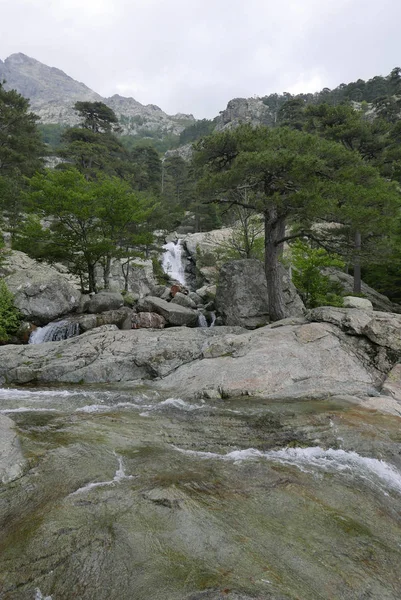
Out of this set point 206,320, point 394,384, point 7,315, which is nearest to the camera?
point 394,384

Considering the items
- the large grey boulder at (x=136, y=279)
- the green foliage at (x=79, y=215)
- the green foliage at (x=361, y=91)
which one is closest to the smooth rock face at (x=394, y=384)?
the green foliage at (x=79, y=215)

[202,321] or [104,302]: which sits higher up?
[104,302]

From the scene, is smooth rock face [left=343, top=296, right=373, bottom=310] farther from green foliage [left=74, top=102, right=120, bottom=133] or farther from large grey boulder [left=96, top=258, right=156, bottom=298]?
green foliage [left=74, top=102, right=120, bottom=133]

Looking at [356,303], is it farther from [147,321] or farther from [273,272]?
[147,321]

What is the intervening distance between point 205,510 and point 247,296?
43.1 ft

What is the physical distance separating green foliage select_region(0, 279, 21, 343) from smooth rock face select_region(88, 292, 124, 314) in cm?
332

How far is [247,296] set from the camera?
54.4 ft

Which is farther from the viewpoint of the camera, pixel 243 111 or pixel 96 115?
pixel 243 111

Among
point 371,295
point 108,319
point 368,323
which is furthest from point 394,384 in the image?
point 371,295

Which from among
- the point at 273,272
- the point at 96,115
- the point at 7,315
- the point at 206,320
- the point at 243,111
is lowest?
the point at 206,320

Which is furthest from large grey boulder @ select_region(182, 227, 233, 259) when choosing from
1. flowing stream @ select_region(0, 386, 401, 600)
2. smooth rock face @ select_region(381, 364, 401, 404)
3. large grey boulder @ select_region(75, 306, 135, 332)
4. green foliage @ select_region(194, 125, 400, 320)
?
flowing stream @ select_region(0, 386, 401, 600)

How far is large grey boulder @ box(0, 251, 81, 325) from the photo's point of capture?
16.0 metres

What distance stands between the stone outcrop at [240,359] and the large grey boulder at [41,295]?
148 inches

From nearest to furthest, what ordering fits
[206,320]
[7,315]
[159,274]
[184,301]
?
[7,315]
[206,320]
[184,301]
[159,274]
